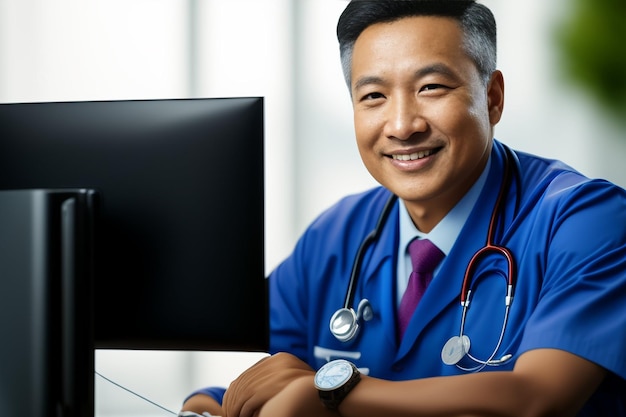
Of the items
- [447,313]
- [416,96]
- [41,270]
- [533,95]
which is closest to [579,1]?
[533,95]

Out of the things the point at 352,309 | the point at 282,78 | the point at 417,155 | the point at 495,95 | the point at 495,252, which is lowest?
the point at 352,309

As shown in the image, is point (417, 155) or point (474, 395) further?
point (417, 155)

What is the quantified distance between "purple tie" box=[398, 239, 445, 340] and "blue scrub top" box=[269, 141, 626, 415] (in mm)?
19

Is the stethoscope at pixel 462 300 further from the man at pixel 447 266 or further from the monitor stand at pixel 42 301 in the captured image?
the monitor stand at pixel 42 301

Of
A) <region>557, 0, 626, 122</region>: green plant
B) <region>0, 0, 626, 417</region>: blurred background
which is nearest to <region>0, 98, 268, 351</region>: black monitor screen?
<region>0, 0, 626, 417</region>: blurred background

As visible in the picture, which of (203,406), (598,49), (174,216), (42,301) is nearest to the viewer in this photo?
(42,301)

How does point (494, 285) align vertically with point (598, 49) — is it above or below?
below

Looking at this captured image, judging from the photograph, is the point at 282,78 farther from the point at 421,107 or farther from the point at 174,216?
the point at 174,216

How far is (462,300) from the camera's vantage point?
44.8 inches

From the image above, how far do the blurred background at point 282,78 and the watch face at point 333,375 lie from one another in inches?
38.2

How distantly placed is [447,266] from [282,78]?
0.85 meters

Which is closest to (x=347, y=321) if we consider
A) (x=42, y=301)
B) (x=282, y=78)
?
(x=42, y=301)

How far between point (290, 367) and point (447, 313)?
0.33 m

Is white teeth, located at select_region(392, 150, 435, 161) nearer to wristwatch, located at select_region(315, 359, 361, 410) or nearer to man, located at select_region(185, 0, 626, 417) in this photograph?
man, located at select_region(185, 0, 626, 417)
